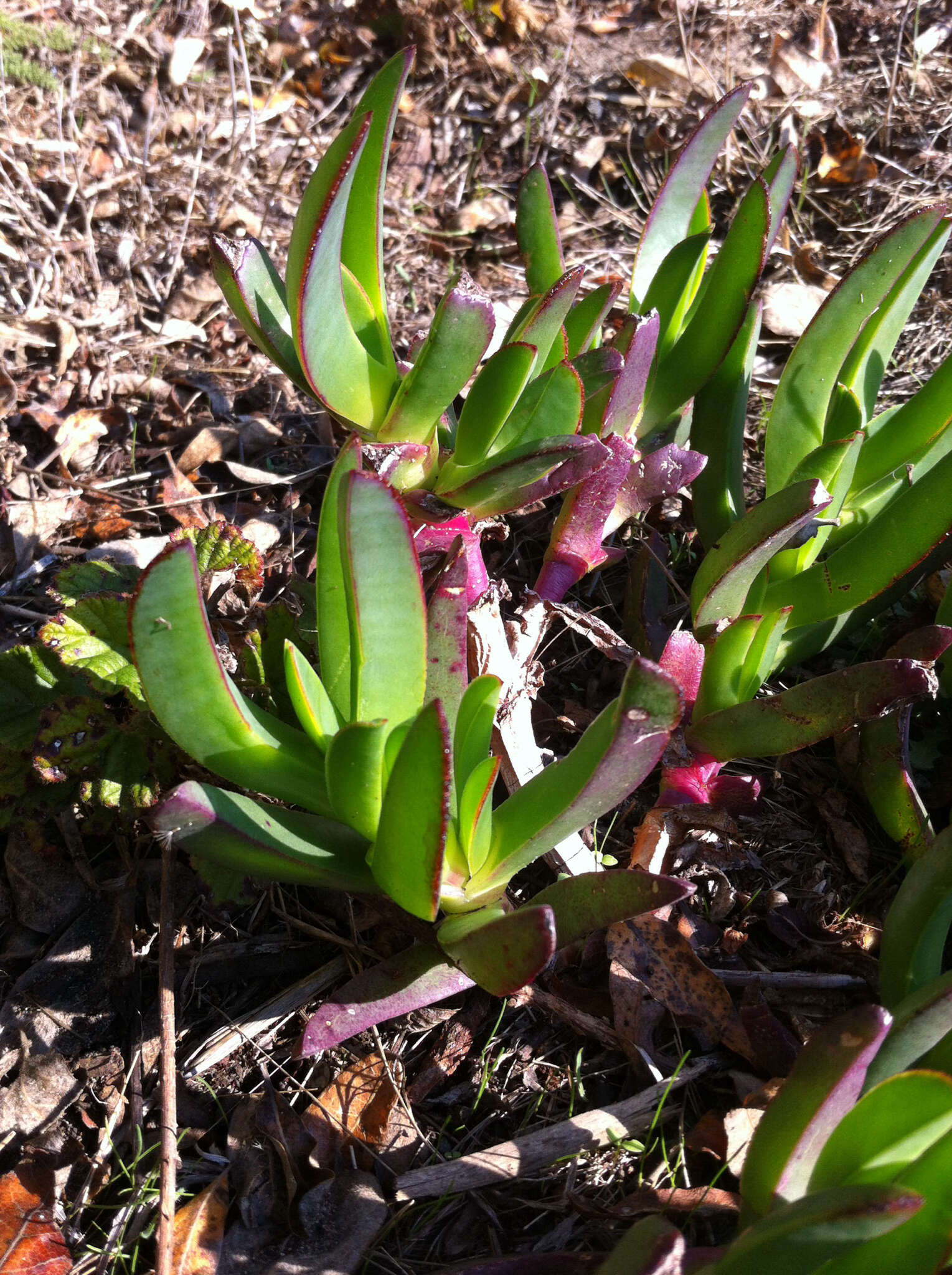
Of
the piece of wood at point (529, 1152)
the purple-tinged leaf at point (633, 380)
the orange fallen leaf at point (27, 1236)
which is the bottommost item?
the orange fallen leaf at point (27, 1236)

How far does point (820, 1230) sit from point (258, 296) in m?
1.40

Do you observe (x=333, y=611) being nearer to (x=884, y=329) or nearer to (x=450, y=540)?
(x=450, y=540)

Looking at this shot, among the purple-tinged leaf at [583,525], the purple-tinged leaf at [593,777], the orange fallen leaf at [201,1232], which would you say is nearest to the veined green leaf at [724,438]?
the purple-tinged leaf at [583,525]

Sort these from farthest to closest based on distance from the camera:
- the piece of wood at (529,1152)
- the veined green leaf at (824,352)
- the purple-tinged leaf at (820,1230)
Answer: the veined green leaf at (824,352) < the piece of wood at (529,1152) < the purple-tinged leaf at (820,1230)

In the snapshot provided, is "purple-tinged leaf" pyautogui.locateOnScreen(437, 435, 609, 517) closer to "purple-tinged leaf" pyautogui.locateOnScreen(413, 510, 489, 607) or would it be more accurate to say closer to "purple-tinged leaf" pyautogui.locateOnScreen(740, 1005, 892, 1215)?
"purple-tinged leaf" pyautogui.locateOnScreen(413, 510, 489, 607)

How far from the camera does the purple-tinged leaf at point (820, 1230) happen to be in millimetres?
839

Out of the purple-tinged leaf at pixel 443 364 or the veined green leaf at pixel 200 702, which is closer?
the veined green leaf at pixel 200 702

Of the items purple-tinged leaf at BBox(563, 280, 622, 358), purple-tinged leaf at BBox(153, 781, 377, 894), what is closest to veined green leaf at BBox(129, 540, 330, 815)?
purple-tinged leaf at BBox(153, 781, 377, 894)

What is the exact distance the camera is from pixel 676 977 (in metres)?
1.44

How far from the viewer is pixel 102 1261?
49.4 inches

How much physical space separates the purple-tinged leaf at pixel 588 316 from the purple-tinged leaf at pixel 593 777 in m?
0.81

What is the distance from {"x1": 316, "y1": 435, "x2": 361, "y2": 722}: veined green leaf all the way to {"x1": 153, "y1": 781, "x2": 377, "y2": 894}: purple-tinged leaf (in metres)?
0.16

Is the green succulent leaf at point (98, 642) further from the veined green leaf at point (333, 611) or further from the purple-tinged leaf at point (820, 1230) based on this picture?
the purple-tinged leaf at point (820, 1230)

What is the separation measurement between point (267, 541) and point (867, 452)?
1.17 metres
